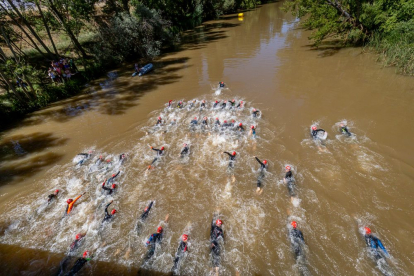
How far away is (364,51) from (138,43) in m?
25.0

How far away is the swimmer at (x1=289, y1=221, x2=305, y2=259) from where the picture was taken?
599 centimetres

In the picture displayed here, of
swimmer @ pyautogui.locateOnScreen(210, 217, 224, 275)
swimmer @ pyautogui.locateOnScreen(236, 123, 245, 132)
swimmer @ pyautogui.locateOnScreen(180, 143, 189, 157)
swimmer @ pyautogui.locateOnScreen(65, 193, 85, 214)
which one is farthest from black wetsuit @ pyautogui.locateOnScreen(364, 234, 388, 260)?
swimmer @ pyautogui.locateOnScreen(65, 193, 85, 214)

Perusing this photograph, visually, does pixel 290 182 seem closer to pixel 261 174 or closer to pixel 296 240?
pixel 261 174

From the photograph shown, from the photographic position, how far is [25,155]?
11.6m

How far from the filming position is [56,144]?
12.3 m

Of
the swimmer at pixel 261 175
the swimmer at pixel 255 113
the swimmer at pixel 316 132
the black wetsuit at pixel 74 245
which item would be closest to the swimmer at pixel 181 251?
the swimmer at pixel 261 175

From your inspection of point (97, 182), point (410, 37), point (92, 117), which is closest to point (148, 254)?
point (97, 182)

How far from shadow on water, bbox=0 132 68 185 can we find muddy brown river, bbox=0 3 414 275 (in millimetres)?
87

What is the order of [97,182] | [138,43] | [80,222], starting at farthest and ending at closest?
[138,43], [97,182], [80,222]

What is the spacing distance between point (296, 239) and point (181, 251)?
12.3ft

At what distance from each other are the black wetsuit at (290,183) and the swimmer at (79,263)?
24.9ft

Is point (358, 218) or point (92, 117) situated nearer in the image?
point (358, 218)

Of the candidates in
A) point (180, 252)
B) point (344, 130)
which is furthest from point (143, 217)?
point (344, 130)

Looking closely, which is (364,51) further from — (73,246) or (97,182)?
(73,246)
